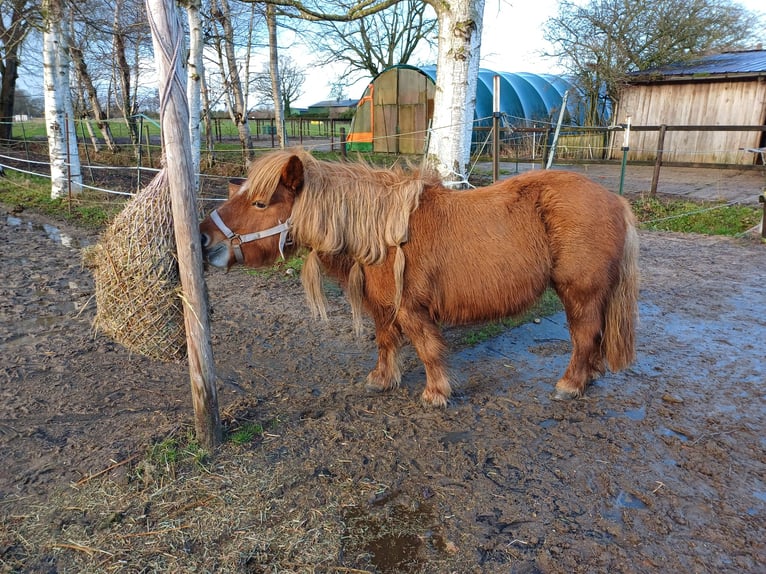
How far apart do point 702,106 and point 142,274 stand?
63.6 ft

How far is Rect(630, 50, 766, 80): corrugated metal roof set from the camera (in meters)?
15.5

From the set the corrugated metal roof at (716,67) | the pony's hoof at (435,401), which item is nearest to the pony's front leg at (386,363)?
the pony's hoof at (435,401)

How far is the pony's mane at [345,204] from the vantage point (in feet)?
9.40

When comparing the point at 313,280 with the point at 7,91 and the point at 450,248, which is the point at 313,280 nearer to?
the point at 450,248

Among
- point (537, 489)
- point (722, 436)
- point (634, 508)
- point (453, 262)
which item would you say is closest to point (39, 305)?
point (453, 262)

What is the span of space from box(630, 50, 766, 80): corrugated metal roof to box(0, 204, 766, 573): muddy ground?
14706mm

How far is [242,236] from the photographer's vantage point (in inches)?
111

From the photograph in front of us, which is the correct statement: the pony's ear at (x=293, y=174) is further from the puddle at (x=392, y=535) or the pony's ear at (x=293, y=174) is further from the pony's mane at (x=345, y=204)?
the puddle at (x=392, y=535)

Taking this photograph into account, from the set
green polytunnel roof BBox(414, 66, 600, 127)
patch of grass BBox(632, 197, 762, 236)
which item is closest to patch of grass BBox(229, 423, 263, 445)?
patch of grass BBox(632, 197, 762, 236)

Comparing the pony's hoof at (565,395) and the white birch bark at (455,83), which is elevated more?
the white birch bark at (455,83)

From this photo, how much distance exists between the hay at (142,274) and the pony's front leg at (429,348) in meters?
1.40

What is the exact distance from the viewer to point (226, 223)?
9.22 ft

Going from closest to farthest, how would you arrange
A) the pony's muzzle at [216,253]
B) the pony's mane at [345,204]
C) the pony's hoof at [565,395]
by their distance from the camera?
the pony's muzzle at [216,253] → the pony's mane at [345,204] → the pony's hoof at [565,395]

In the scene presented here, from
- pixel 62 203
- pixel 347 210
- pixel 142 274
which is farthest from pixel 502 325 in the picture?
pixel 62 203
